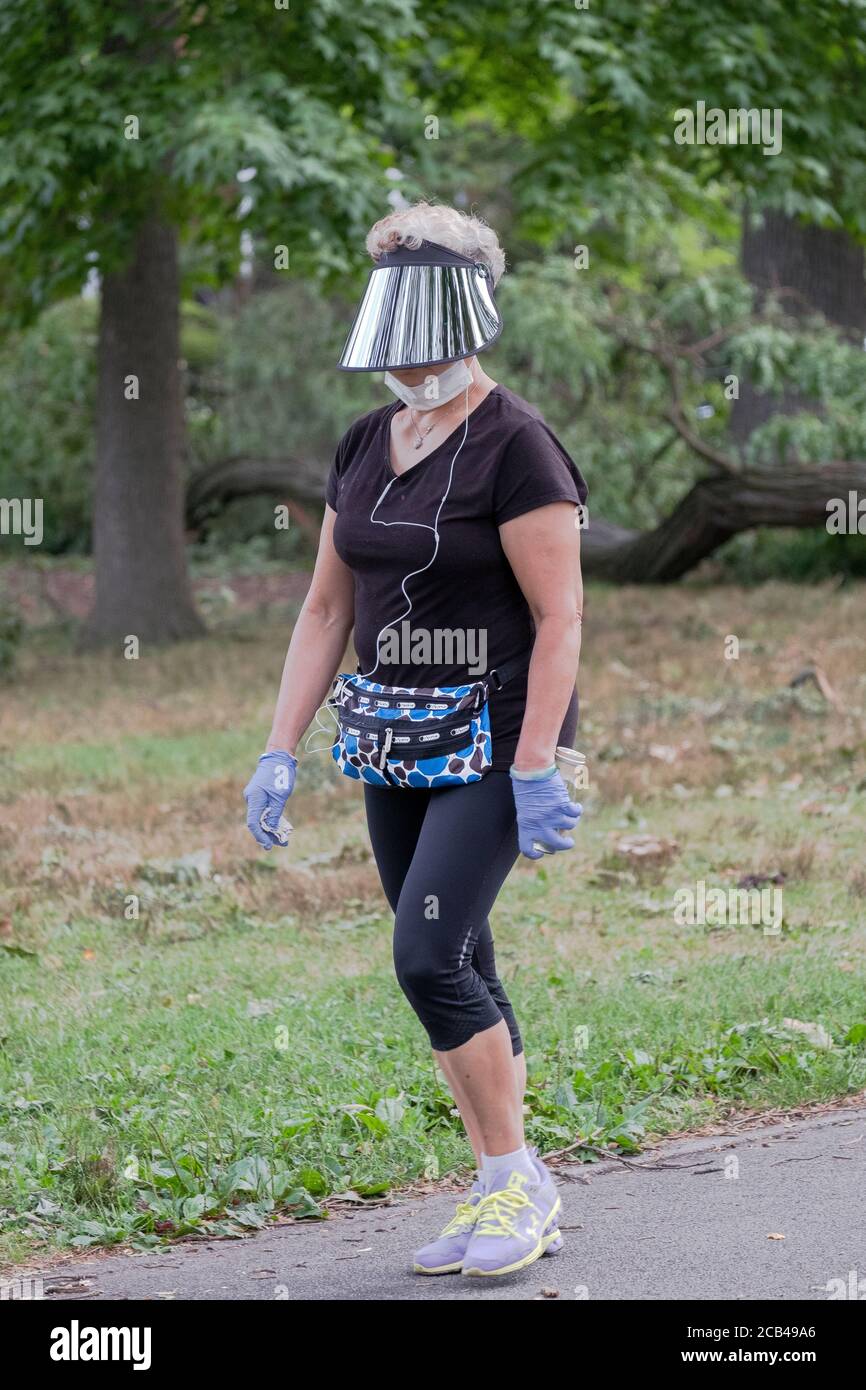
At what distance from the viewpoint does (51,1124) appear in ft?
15.7

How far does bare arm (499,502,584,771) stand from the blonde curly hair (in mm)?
594

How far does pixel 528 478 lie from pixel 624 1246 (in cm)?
180

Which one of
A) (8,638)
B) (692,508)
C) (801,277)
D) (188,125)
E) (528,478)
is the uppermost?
(801,277)

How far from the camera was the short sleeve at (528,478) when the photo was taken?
3662 mm

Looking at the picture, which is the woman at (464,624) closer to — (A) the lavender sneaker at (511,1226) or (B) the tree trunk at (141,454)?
(A) the lavender sneaker at (511,1226)

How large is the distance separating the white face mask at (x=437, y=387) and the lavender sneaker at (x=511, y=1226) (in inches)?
70.3

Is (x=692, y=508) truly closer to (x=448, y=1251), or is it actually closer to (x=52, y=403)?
(x=52, y=403)

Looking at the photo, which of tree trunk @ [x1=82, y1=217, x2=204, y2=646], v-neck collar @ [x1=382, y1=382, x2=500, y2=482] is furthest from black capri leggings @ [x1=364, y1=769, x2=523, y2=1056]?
tree trunk @ [x1=82, y1=217, x2=204, y2=646]

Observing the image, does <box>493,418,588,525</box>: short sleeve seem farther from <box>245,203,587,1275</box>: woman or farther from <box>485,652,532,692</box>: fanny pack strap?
<box>485,652,532,692</box>: fanny pack strap

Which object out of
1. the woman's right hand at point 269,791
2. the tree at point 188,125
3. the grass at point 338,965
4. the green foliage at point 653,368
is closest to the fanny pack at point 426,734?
the woman's right hand at point 269,791

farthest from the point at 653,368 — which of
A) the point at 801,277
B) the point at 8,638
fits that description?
the point at 8,638

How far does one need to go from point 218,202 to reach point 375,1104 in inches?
405

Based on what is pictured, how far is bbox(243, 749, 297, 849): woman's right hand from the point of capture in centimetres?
403

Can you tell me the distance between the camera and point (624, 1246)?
3.93 meters
